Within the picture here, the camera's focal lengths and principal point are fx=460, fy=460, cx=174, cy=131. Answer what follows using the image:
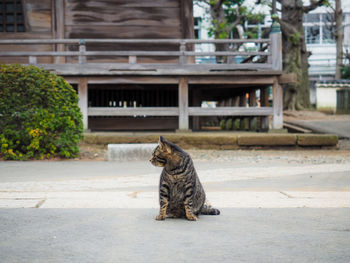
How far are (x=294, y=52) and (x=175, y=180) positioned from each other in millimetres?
20108

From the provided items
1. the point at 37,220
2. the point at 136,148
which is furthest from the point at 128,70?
the point at 37,220

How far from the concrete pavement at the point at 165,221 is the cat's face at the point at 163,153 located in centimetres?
61

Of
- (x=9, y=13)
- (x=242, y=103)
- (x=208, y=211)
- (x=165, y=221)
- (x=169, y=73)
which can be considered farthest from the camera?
(x=242, y=103)

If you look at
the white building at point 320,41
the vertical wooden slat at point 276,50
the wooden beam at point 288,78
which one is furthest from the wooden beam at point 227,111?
the white building at point 320,41

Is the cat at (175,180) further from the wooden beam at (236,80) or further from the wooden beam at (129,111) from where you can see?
the wooden beam at (236,80)

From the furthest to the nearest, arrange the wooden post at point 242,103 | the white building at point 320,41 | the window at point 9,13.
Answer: the white building at point 320,41, the wooden post at point 242,103, the window at point 9,13

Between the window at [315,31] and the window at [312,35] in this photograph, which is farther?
the window at [312,35]

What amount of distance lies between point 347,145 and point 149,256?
12.9 metres

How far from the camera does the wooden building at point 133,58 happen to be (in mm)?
14750

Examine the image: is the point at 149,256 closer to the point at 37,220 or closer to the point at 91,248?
the point at 91,248

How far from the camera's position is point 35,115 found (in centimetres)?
1058

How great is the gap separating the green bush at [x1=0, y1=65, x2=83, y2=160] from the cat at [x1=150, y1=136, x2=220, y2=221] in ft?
22.0

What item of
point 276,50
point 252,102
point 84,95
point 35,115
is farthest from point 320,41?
point 35,115

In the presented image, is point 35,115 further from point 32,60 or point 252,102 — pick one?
point 252,102
